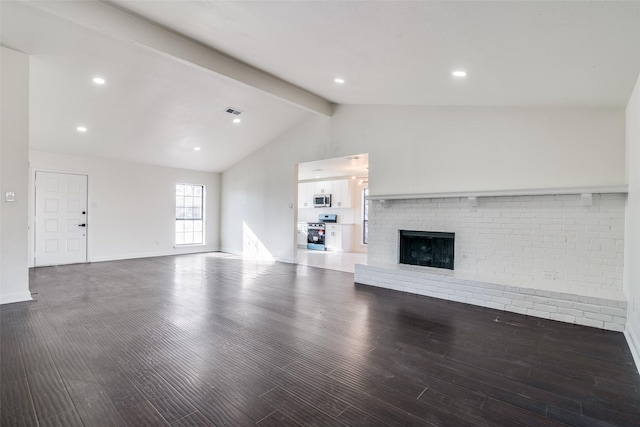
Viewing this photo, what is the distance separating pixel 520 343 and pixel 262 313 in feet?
8.66

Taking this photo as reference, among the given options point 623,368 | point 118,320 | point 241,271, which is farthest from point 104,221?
point 623,368

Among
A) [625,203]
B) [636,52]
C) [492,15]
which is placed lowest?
[625,203]

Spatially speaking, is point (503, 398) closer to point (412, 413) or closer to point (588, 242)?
point (412, 413)

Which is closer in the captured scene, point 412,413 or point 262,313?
point 412,413

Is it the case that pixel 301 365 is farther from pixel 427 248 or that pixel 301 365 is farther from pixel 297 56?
pixel 297 56

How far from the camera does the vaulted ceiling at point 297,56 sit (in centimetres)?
226

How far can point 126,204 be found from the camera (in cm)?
785

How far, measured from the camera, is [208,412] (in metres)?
1.82

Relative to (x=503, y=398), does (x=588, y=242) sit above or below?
above

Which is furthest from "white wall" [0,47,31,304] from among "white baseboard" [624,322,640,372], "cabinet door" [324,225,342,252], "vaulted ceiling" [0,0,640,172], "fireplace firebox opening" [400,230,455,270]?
"cabinet door" [324,225,342,252]

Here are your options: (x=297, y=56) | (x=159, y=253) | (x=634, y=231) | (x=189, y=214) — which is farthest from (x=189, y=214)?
(x=634, y=231)

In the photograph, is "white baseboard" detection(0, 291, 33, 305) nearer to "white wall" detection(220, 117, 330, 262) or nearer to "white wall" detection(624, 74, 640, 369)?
"white wall" detection(220, 117, 330, 262)

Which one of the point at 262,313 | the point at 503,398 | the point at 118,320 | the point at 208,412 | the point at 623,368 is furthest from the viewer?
the point at 262,313

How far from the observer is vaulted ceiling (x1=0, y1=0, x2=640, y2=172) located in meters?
2.26
